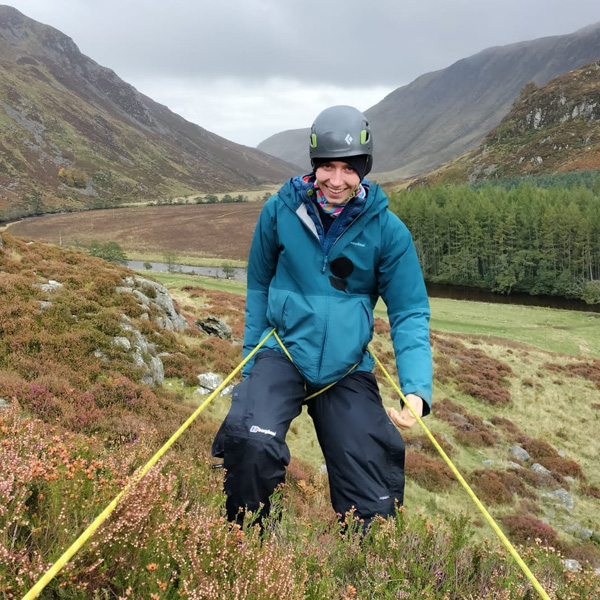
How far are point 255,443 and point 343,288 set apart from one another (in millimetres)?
1434

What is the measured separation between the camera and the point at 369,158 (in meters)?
3.72

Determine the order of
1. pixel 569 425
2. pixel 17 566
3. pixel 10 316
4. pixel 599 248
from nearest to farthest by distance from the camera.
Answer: pixel 17 566, pixel 10 316, pixel 569 425, pixel 599 248

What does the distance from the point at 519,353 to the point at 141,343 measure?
25.9 metres

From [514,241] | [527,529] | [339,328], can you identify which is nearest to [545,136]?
[514,241]

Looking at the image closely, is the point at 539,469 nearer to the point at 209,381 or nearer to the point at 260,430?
the point at 209,381

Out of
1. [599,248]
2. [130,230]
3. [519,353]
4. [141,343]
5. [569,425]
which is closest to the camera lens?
[141,343]

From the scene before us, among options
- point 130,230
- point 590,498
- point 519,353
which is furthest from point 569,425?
point 130,230

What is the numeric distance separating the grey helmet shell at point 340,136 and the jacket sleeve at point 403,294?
62 centimetres

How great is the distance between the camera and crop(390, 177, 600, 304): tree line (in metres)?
72.2

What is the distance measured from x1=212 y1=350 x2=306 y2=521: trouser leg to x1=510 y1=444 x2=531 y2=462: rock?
14.4 meters

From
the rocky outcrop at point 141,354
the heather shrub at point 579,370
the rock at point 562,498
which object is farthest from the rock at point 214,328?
the heather shrub at point 579,370

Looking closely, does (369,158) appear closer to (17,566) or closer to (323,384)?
(323,384)

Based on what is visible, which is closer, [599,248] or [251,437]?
[251,437]

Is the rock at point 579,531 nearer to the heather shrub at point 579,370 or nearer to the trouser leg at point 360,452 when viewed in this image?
the trouser leg at point 360,452
